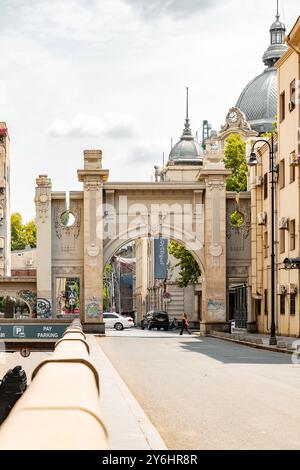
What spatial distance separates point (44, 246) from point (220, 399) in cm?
3925

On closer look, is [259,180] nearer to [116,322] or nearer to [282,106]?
[282,106]

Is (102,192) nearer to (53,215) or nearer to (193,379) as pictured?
(53,215)

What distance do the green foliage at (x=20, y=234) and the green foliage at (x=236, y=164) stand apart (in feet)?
201

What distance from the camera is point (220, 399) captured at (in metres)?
14.2

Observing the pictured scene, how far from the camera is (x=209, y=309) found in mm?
52406

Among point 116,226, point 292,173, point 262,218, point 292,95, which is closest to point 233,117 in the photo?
point 116,226

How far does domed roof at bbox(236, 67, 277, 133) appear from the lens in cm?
9150

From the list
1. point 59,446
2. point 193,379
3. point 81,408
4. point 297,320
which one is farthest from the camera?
point 297,320

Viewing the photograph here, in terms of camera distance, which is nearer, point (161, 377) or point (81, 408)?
point (81, 408)

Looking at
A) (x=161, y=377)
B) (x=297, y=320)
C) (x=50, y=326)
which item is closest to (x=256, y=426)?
(x=161, y=377)

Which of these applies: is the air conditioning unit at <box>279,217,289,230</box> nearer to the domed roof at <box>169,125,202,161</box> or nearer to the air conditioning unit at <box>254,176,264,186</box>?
the air conditioning unit at <box>254,176,264,186</box>

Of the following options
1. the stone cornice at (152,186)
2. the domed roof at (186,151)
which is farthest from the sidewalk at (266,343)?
the domed roof at (186,151)

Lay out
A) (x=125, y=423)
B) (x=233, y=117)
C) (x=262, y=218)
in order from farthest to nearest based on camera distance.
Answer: (x=233, y=117), (x=262, y=218), (x=125, y=423)

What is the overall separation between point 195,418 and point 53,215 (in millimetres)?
42333
